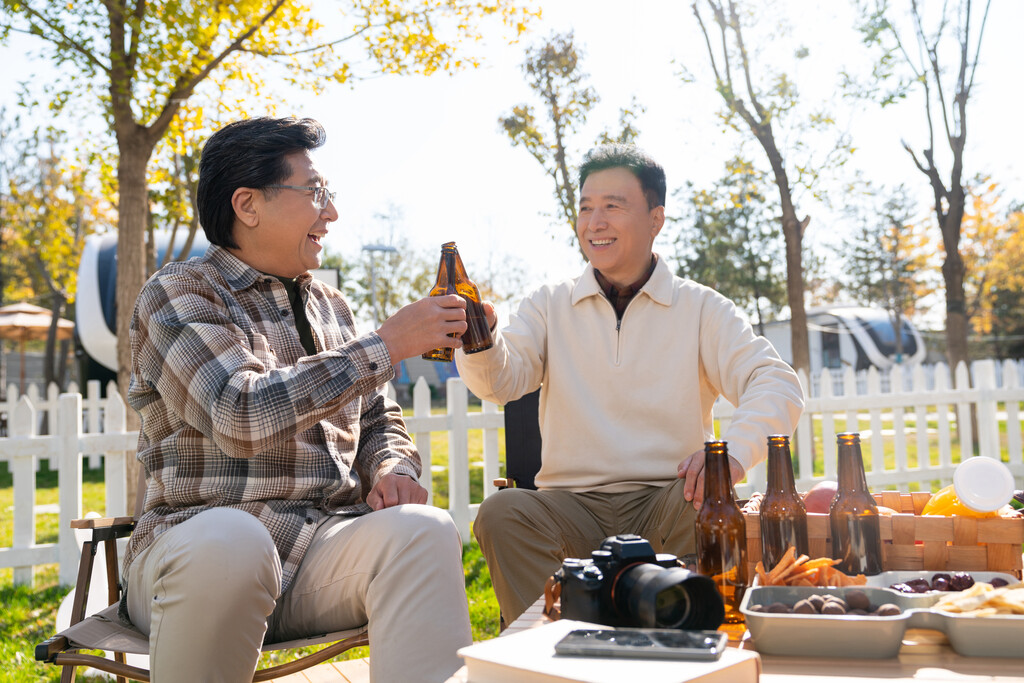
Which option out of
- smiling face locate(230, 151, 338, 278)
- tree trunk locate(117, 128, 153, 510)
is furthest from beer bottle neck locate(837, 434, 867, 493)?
tree trunk locate(117, 128, 153, 510)

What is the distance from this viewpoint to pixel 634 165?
3307mm

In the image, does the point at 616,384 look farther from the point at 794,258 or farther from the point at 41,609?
the point at 794,258

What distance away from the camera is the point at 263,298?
93.6 inches

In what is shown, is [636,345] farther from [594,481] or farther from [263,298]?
[263,298]

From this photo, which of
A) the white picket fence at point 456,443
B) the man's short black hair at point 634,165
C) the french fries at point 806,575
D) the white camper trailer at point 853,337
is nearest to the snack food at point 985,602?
the french fries at point 806,575

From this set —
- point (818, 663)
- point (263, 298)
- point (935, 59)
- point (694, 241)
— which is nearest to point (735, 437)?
point (818, 663)

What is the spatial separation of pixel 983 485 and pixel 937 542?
152 millimetres

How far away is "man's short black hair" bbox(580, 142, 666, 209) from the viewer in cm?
331

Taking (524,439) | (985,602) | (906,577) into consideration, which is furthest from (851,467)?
(524,439)

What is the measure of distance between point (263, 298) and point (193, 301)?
26 cm

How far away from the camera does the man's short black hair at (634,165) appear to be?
3.31m

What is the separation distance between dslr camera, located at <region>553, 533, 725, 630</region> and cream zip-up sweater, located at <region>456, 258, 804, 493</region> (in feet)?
4.55

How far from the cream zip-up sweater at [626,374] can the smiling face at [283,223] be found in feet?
2.31

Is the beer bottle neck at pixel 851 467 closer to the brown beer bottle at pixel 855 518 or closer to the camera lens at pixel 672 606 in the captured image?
the brown beer bottle at pixel 855 518
